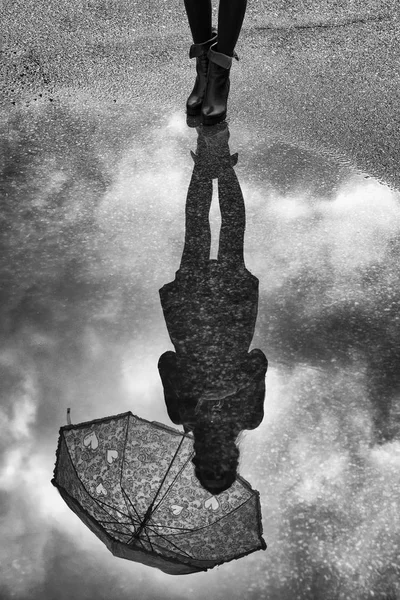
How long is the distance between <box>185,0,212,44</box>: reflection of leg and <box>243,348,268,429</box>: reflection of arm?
6.61 ft

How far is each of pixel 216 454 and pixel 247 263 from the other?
3.28 ft

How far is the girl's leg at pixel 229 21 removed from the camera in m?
3.77

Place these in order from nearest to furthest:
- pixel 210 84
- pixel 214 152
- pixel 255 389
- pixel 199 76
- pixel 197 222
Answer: pixel 255 389 → pixel 197 222 → pixel 214 152 → pixel 210 84 → pixel 199 76

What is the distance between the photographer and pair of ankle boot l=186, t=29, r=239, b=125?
13.1 feet

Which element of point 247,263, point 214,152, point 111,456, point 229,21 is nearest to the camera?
point 111,456

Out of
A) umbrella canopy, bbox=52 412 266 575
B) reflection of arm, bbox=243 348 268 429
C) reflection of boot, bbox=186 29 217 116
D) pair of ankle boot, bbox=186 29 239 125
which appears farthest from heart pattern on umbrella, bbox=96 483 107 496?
reflection of boot, bbox=186 29 217 116

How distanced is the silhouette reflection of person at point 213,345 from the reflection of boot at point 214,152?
23 cm

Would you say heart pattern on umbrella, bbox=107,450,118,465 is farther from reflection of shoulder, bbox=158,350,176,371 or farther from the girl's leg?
the girl's leg

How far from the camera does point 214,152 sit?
3.92 meters

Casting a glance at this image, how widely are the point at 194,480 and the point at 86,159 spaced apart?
2.02m

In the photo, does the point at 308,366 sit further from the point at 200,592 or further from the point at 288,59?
the point at 288,59

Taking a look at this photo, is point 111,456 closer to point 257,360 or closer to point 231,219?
point 257,360

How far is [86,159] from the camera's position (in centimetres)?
387

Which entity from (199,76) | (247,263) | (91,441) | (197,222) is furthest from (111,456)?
(199,76)
